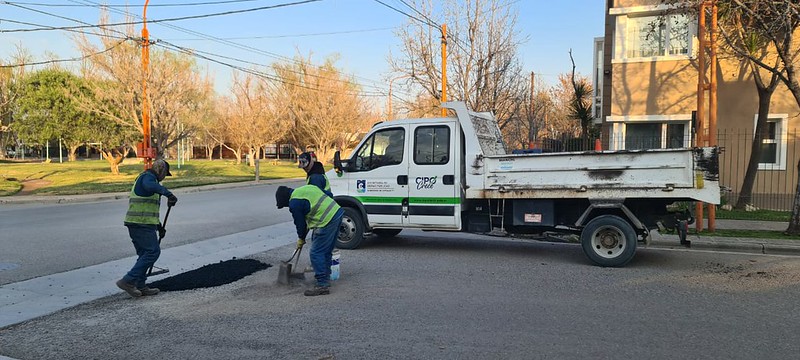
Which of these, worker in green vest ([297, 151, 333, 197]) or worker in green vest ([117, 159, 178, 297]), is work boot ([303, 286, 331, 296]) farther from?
worker in green vest ([117, 159, 178, 297])

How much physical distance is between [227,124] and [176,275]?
41.1 metres

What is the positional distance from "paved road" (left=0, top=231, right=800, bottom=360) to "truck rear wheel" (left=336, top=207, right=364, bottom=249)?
125 cm

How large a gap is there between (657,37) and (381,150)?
1048 cm

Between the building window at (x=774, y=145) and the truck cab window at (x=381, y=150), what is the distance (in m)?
11.0

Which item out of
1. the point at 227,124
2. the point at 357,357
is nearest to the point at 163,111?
the point at 227,124

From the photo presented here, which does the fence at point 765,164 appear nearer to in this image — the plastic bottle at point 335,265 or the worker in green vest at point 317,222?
the plastic bottle at point 335,265

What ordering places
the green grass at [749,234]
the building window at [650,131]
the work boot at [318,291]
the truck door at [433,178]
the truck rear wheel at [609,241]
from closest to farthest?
the work boot at [318,291]
the truck rear wheel at [609,241]
the truck door at [433,178]
the green grass at [749,234]
the building window at [650,131]

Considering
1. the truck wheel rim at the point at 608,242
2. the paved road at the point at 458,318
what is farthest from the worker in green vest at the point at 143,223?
the truck wheel rim at the point at 608,242

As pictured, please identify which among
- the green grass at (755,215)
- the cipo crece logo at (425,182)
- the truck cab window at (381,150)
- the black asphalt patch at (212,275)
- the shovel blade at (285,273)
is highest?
the truck cab window at (381,150)

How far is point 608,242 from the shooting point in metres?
8.07

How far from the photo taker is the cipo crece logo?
8.95m

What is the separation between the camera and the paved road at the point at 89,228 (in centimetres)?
845

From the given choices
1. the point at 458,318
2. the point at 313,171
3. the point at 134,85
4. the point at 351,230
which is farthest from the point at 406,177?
the point at 134,85

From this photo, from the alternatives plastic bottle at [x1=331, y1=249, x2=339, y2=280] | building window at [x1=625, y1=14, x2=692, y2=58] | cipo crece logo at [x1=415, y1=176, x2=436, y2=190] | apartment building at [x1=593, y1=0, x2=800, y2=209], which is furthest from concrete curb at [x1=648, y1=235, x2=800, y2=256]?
building window at [x1=625, y1=14, x2=692, y2=58]
